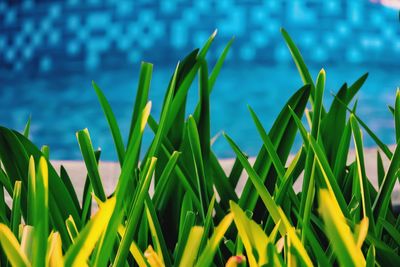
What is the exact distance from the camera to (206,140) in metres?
0.46

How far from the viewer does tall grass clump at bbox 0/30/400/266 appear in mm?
276

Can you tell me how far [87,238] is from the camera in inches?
10.3

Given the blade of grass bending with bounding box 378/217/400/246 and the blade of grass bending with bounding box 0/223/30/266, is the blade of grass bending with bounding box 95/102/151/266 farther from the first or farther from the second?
the blade of grass bending with bounding box 378/217/400/246

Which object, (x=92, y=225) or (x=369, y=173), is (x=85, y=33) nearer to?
(x=369, y=173)

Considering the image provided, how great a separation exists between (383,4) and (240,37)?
42.0 inches

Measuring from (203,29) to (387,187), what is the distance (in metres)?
4.12

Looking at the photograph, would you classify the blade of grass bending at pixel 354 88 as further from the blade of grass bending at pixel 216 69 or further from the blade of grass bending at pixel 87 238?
the blade of grass bending at pixel 87 238

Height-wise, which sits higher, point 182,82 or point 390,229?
point 182,82

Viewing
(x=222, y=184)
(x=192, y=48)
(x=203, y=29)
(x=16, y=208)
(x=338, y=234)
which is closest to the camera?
(x=338, y=234)

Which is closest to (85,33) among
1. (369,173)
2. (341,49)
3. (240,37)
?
(240,37)

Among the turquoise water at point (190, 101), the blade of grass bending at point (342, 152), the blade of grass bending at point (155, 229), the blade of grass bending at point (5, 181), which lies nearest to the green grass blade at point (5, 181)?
the blade of grass bending at point (5, 181)

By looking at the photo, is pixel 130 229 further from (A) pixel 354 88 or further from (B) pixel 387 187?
(A) pixel 354 88

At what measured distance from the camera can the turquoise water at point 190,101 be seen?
14.9ft

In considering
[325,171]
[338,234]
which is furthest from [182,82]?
[338,234]
